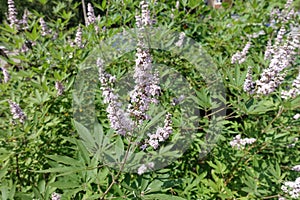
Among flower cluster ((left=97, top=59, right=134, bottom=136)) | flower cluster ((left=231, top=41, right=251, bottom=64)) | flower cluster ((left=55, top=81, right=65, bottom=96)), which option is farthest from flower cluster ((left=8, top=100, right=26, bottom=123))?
flower cluster ((left=231, top=41, right=251, bottom=64))

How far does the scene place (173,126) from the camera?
164cm

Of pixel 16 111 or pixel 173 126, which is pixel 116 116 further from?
pixel 16 111

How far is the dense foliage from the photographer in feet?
4.32

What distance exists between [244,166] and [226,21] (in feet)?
5.95

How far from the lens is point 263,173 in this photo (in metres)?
1.89

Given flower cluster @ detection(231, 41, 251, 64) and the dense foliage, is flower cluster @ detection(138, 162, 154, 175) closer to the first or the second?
the dense foliage

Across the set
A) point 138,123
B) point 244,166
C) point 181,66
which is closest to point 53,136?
point 138,123

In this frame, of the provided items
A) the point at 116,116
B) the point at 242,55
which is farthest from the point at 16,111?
the point at 242,55

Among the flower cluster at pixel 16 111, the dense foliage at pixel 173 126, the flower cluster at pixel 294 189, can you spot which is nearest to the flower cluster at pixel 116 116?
the dense foliage at pixel 173 126

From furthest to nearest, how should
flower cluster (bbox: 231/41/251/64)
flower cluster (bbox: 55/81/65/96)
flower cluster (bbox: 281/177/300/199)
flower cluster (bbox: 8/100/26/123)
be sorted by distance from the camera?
flower cluster (bbox: 231/41/251/64) → flower cluster (bbox: 55/81/65/96) → flower cluster (bbox: 8/100/26/123) → flower cluster (bbox: 281/177/300/199)

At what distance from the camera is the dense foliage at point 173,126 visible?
51.8 inches

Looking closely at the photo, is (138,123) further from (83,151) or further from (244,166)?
(244,166)

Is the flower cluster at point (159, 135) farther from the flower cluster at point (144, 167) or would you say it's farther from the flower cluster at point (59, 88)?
the flower cluster at point (59, 88)

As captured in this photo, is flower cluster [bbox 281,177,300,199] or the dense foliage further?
flower cluster [bbox 281,177,300,199]
